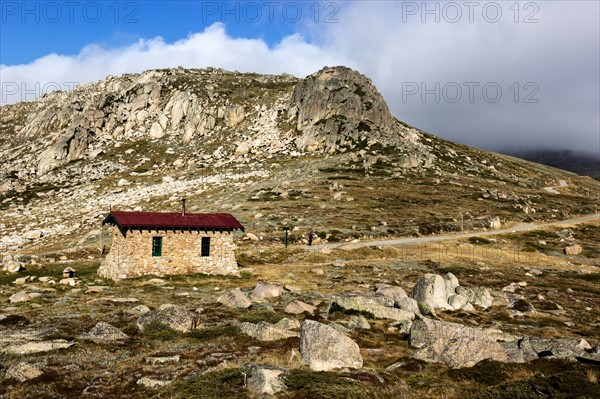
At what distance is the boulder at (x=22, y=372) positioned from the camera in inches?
579

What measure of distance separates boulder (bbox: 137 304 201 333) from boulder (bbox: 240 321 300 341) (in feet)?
9.11

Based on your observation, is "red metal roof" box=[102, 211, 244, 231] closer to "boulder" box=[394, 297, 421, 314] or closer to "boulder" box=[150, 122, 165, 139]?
"boulder" box=[394, 297, 421, 314]

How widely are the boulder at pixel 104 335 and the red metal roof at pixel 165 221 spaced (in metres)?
16.7

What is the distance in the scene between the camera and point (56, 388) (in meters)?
14.1

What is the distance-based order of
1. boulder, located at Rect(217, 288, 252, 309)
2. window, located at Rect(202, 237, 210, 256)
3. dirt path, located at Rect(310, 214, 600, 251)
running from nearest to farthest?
boulder, located at Rect(217, 288, 252, 309)
window, located at Rect(202, 237, 210, 256)
dirt path, located at Rect(310, 214, 600, 251)

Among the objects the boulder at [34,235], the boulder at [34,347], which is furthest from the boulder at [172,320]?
the boulder at [34,235]

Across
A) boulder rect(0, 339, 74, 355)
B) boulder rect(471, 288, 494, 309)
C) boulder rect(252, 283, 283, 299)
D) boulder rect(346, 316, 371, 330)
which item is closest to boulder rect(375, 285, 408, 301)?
boulder rect(471, 288, 494, 309)

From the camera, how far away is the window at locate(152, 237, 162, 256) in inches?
1484

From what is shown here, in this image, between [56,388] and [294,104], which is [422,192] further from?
[56,388]

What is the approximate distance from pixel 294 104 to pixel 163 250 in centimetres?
10074

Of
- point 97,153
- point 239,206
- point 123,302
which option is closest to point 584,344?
point 123,302

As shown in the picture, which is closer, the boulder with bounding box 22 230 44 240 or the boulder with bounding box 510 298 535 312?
the boulder with bounding box 510 298 535 312

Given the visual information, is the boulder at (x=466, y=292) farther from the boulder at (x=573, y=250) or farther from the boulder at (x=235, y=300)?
the boulder at (x=573, y=250)

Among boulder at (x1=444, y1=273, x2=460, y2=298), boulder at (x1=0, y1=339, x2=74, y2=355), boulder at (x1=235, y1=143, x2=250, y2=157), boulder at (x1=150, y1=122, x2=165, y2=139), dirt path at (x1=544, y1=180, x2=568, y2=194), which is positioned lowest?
boulder at (x1=444, y1=273, x2=460, y2=298)
